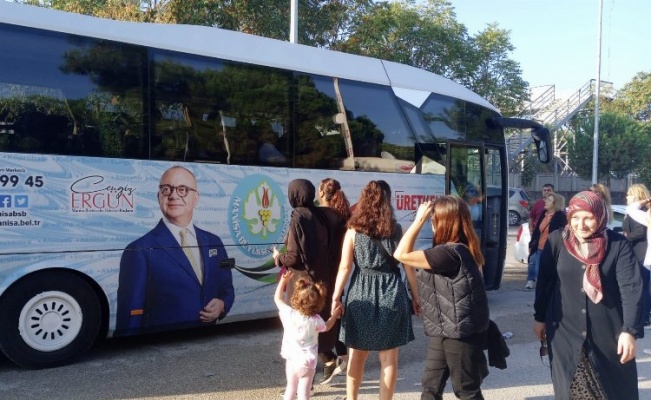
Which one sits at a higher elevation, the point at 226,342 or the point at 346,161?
the point at 346,161

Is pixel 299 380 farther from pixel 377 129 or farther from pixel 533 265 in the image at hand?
pixel 533 265

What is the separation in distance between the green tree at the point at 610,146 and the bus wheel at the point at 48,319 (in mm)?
33937

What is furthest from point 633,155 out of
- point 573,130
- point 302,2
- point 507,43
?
point 302,2

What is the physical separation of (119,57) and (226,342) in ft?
10.9

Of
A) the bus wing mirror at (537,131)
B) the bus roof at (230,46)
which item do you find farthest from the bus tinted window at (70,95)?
the bus wing mirror at (537,131)

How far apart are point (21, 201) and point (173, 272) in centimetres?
172

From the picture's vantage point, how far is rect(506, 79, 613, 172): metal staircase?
36281 millimetres

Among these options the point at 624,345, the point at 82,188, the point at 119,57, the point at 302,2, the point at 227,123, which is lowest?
the point at 624,345

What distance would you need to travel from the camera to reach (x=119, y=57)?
685 cm

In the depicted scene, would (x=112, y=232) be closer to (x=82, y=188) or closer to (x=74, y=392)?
(x=82, y=188)

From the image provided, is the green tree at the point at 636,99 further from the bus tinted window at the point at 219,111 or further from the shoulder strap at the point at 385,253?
the shoulder strap at the point at 385,253

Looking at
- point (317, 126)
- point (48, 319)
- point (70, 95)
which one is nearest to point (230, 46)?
point (317, 126)

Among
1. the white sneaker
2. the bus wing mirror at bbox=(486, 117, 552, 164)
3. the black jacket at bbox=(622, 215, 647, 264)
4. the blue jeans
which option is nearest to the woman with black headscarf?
the white sneaker

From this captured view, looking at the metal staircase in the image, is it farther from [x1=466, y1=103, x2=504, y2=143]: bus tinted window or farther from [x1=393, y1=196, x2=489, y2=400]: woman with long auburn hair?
[x1=393, y1=196, x2=489, y2=400]: woman with long auburn hair
